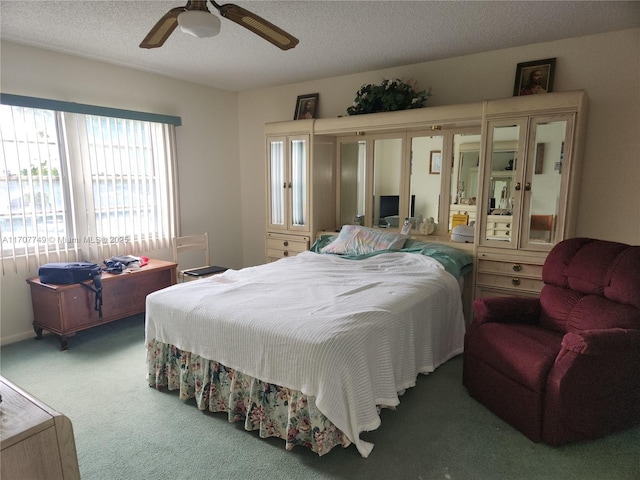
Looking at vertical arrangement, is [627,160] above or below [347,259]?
above

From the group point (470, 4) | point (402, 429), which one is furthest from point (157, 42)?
point (402, 429)

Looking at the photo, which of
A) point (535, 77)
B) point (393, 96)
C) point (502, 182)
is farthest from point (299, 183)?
point (535, 77)

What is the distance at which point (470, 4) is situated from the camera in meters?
2.47

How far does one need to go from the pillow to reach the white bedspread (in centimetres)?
47

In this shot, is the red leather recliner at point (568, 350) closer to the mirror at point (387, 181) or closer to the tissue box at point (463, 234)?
the tissue box at point (463, 234)

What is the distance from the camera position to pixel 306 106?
4.43 meters

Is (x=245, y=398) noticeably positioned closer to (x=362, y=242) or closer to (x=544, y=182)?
(x=362, y=242)

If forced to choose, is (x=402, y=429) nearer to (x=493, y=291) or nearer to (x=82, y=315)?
(x=493, y=291)

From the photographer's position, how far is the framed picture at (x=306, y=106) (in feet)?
14.4

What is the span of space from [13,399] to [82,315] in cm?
236

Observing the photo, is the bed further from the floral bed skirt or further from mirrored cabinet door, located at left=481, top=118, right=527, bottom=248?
mirrored cabinet door, located at left=481, top=118, right=527, bottom=248

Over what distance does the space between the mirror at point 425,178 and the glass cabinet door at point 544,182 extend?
35.1 inches

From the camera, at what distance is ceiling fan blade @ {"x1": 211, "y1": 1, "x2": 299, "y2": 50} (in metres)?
1.93

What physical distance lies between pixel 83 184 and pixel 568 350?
3.94 metres
